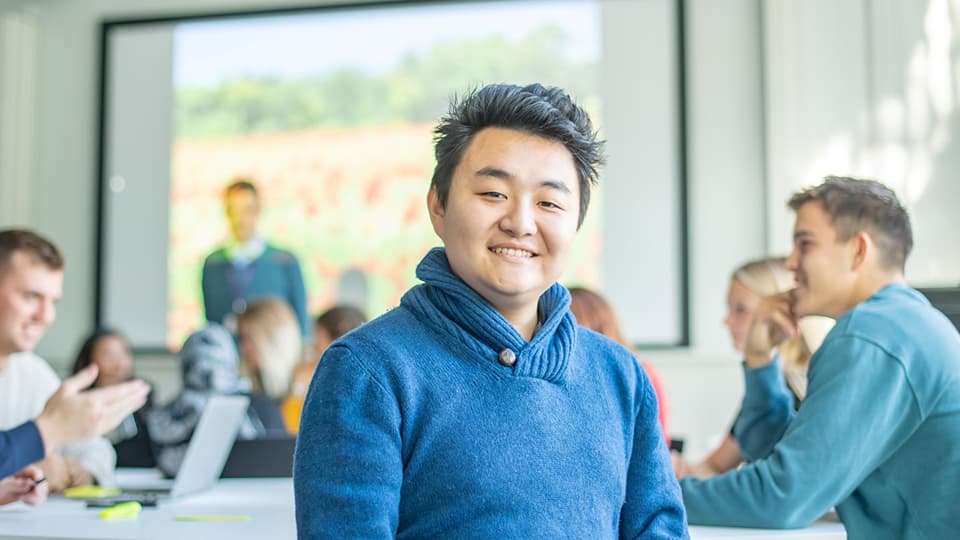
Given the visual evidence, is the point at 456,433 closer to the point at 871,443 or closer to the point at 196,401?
the point at 871,443

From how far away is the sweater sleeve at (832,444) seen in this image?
183 cm

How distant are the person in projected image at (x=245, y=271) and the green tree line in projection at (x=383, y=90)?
0.36 metres

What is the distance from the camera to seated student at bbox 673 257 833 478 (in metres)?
2.68

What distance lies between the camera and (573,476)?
130 cm

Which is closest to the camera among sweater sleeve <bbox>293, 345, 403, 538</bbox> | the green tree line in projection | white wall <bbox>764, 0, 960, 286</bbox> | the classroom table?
sweater sleeve <bbox>293, 345, 403, 538</bbox>

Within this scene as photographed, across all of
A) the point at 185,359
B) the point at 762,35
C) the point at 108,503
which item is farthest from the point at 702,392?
the point at 108,503

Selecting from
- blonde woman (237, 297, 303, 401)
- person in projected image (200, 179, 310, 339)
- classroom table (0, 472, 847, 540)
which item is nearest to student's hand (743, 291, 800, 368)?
classroom table (0, 472, 847, 540)

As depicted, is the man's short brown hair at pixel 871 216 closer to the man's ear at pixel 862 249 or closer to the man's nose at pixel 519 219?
the man's ear at pixel 862 249

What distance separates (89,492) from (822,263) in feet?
5.37

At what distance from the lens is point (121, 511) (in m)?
2.00

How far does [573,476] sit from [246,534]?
0.78 meters

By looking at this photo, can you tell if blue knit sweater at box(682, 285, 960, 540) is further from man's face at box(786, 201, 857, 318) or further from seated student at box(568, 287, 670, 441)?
seated student at box(568, 287, 670, 441)

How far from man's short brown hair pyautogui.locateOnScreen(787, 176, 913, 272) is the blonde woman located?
2403 mm

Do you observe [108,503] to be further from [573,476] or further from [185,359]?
[573,476]
